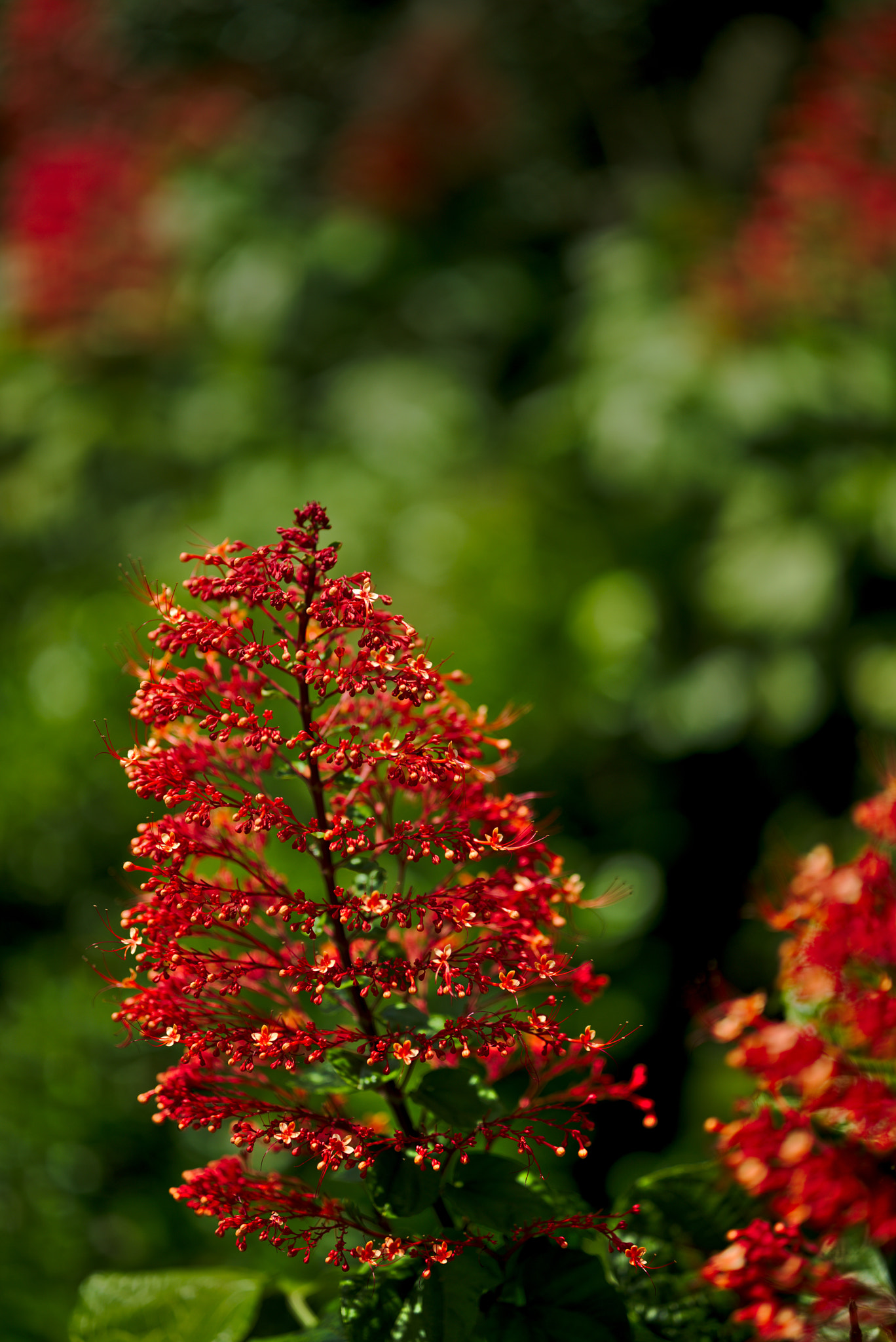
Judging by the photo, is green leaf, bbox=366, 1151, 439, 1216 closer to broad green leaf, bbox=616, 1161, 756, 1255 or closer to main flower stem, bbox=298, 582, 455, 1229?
main flower stem, bbox=298, 582, 455, 1229

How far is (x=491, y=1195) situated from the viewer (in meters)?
0.64

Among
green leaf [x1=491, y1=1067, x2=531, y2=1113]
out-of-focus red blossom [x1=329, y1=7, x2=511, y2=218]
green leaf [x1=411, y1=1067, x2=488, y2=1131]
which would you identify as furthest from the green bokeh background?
green leaf [x1=411, y1=1067, x2=488, y2=1131]

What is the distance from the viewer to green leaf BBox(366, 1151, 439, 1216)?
0.61 meters

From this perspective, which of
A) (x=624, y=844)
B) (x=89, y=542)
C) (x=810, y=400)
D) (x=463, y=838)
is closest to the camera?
(x=463, y=838)

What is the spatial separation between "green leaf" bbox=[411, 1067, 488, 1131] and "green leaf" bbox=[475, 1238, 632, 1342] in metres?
0.11

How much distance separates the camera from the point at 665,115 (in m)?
5.94

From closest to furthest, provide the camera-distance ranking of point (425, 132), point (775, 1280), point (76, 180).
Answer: point (775, 1280) → point (76, 180) → point (425, 132)

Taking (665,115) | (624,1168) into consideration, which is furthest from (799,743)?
(665,115)

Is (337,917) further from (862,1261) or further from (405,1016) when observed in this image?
(862,1261)

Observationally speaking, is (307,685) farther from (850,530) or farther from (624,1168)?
(850,530)

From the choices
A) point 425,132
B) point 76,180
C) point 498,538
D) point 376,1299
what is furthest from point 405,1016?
A: point 425,132

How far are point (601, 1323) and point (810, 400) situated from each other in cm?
271

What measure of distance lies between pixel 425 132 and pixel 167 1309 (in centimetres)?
443

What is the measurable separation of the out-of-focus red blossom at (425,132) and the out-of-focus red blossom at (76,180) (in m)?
0.83
